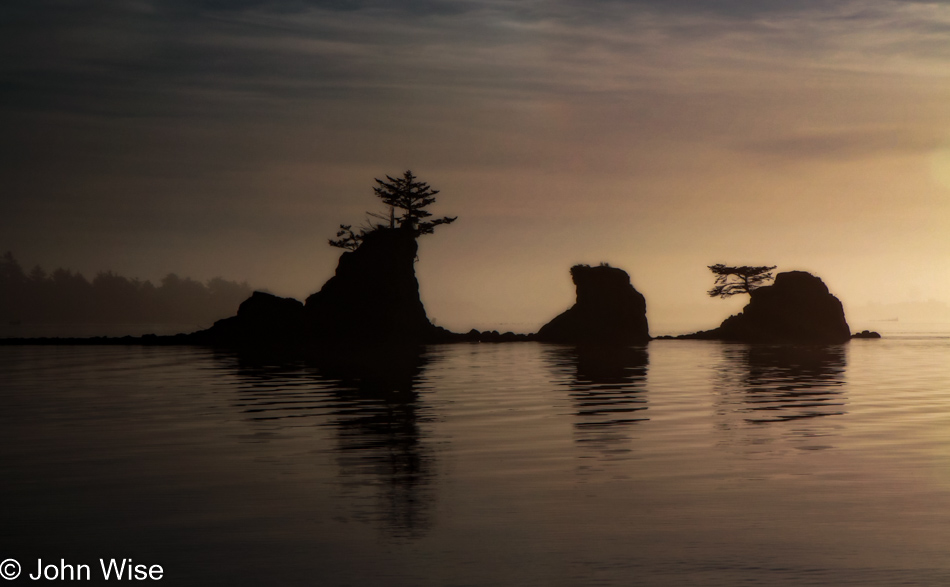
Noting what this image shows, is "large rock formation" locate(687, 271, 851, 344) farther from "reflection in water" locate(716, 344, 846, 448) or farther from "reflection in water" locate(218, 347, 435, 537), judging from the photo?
"reflection in water" locate(218, 347, 435, 537)

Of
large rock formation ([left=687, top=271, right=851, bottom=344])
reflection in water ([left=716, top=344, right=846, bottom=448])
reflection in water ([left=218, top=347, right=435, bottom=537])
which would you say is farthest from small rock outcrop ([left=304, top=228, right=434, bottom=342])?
reflection in water ([left=716, top=344, right=846, bottom=448])

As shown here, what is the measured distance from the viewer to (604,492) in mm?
12141

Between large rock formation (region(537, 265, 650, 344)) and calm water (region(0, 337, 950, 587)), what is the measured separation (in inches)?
3101

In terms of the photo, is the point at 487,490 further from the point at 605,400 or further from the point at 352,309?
the point at 352,309

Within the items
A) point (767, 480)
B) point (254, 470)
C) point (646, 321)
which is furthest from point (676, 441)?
point (646, 321)

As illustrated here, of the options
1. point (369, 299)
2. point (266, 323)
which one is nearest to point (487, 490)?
point (369, 299)

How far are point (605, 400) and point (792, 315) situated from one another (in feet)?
304

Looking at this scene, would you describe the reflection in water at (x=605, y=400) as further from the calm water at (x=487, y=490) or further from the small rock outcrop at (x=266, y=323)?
the small rock outcrop at (x=266, y=323)

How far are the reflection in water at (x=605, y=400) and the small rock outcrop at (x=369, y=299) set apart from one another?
4799 centimetres

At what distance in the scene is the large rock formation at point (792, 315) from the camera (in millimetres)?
111438

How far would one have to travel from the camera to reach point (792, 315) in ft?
367

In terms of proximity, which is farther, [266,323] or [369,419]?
[266,323]

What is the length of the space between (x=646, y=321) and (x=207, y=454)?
97.0 metres

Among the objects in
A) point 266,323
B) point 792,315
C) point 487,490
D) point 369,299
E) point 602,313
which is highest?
point 369,299
